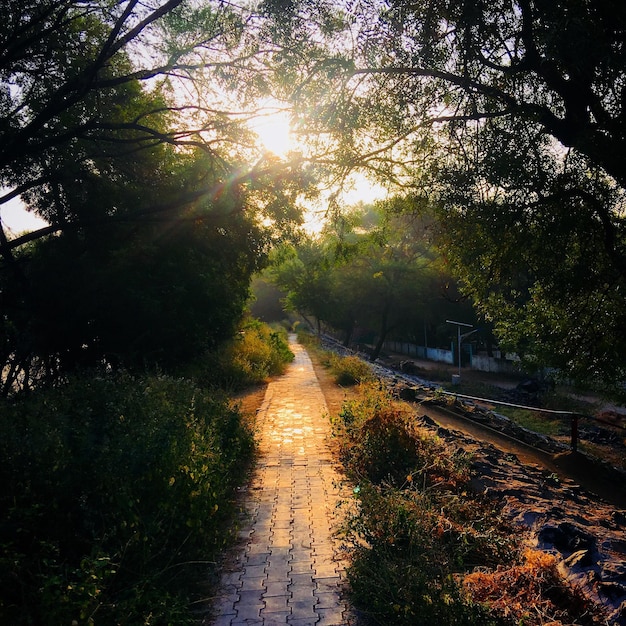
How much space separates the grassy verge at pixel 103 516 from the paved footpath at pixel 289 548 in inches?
12.8

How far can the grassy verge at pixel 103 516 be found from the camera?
332 centimetres

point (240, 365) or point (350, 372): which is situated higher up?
point (240, 365)

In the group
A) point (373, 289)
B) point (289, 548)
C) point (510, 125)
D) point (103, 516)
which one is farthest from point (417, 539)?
point (373, 289)

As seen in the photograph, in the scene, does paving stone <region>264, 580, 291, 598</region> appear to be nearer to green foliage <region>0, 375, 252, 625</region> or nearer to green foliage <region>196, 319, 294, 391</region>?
green foliage <region>0, 375, 252, 625</region>

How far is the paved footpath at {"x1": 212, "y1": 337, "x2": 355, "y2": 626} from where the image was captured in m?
3.91

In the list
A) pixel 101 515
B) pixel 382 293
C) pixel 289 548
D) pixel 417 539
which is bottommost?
pixel 289 548

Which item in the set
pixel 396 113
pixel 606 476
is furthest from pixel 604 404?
pixel 396 113

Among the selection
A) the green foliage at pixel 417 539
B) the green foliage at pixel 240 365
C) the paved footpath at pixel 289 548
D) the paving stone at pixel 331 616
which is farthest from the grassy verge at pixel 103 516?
the green foliage at pixel 240 365

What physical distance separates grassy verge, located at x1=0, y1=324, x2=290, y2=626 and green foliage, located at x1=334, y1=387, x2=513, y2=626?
1248mm

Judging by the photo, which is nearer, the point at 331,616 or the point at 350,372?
the point at 331,616

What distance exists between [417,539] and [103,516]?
7.57 ft

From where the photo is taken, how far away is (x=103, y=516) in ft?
13.0

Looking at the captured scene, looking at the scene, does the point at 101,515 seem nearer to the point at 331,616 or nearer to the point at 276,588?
the point at 276,588

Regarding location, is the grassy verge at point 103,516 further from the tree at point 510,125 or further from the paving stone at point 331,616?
the tree at point 510,125
